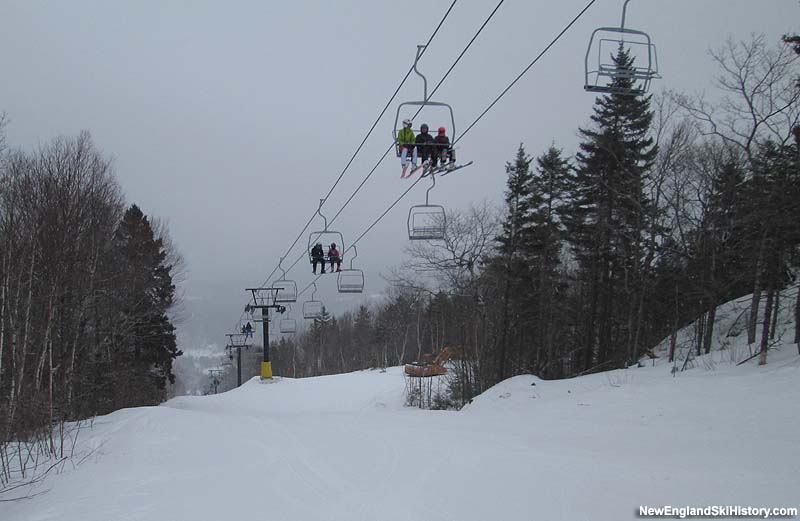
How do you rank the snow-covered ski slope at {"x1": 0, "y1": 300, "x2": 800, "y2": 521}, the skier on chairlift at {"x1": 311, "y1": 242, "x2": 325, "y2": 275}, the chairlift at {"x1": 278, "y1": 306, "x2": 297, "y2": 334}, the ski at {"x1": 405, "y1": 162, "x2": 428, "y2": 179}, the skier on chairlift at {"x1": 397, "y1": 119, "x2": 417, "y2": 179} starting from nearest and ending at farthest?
the snow-covered ski slope at {"x1": 0, "y1": 300, "x2": 800, "y2": 521}, the skier on chairlift at {"x1": 397, "y1": 119, "x2": 417, "y2": 179}, the ski at {"x1": 405, "y1": 162, "x2": 428, "y2": 179}, the skier on chairlift at {"x1": 311, "y1": 242, "x2": 325, "y2": 275}, the chairlift at {"x1": 278, "y1": 306, "x2": 297, "y2": 334}

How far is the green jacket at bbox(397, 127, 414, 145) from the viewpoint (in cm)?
1034

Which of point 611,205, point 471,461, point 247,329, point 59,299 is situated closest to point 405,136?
point 471,461

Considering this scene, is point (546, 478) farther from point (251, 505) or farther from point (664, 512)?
point (251, 505)

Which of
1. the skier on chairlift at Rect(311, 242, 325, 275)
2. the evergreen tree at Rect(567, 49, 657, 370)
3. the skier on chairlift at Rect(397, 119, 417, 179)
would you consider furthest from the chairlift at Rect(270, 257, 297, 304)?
the skier on chairlift at Rect(397, 119, 417, 179)

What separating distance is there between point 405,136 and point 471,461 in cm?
592

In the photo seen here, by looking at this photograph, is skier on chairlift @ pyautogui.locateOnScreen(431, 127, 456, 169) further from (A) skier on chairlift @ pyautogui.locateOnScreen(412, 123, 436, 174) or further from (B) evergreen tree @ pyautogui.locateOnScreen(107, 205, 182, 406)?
(B) evergreen tree @ pyautogui.locateOnScreen(107, 205, 182, 406)

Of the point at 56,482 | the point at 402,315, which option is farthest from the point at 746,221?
the point at 402,315

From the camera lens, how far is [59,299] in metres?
19.0

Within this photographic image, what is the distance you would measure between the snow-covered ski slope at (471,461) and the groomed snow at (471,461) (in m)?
0.04

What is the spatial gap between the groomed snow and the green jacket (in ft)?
18.9

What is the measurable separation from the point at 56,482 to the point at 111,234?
1569 centimetres

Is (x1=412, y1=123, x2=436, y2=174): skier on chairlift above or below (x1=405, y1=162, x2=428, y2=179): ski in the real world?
above

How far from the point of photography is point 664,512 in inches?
267

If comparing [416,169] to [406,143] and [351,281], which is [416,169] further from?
[351,281]
